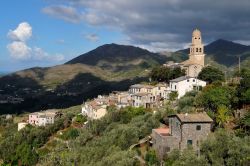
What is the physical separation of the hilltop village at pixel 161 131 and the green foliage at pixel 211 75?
0.28 meters

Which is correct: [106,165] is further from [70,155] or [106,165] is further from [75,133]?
[75,133]

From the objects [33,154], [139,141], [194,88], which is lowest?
[33,154]

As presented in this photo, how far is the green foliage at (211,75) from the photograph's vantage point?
81.5 metres

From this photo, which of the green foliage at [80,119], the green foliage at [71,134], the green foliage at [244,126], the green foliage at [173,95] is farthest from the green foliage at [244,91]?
the green foliage at [80,119]

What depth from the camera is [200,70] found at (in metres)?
88.1

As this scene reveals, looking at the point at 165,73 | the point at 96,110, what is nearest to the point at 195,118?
the point at 165,73

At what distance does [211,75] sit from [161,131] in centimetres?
3082

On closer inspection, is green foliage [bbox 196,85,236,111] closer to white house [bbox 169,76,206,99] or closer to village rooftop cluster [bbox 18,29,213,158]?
village rooftop cluster [bbox 18,29,213,158]

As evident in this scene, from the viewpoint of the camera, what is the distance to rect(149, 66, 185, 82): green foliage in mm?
92500

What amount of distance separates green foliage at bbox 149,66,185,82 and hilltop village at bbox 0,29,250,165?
3.47 ft

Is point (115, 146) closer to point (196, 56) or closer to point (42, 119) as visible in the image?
point (196, 56)

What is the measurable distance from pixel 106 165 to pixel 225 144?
15.3 meters

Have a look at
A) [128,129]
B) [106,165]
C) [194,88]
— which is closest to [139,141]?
[128,129]

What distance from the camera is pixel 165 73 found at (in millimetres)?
94500
